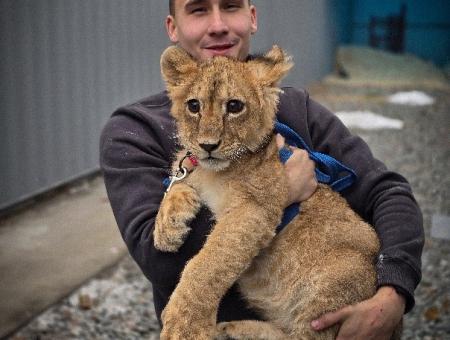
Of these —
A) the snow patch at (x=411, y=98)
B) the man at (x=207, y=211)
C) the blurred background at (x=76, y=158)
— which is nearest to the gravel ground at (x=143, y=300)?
the blurred background at (x=76, y=158)

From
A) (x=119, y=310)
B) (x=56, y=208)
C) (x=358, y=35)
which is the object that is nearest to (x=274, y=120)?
(x=119, y=310)

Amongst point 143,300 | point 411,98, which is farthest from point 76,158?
point 411,98

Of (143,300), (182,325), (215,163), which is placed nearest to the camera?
(182,325)

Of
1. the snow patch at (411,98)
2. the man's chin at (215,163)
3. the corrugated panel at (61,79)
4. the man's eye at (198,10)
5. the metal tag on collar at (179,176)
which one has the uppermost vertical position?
the man's eye at (198,10)

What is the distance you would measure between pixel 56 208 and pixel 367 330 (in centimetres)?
492

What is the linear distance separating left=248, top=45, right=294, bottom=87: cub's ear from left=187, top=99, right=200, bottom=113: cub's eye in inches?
11.9

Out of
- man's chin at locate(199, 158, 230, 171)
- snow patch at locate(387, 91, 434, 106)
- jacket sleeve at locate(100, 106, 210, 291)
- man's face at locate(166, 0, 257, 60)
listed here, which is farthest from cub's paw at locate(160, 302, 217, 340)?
snow patch at locate(387, 91, 434, 106)

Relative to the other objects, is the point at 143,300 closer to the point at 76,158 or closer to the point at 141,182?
the point at 141,182

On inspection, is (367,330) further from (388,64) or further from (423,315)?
(388,64)

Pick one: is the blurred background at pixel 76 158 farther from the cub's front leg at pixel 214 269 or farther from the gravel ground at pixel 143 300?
the cub's front leg at pixel 214 269

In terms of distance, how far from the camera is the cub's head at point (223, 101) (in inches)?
111

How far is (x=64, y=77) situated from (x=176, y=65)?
480cm

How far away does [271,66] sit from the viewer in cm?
303

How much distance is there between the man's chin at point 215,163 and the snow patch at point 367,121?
9656mm
